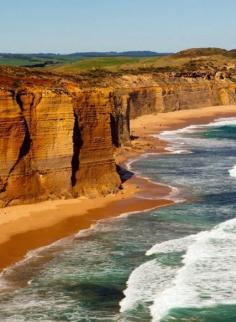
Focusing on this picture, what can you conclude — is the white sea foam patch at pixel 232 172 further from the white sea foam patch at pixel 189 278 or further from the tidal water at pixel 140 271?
the white sea foam patch at pixel 189 278

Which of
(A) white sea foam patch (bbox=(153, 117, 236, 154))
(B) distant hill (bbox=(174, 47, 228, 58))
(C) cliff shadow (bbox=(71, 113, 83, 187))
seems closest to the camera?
(C) cliff shadow (bbox=(71, 113, 83, 187))

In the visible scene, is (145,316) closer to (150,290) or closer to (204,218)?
(150,290)

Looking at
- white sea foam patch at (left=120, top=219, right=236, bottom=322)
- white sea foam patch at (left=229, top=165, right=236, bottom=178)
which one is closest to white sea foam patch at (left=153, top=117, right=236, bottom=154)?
white sea foam patch at (left=229, top=165, right=236, bottom=178)

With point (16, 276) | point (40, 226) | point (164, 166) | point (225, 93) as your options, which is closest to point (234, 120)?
point (225, 93)

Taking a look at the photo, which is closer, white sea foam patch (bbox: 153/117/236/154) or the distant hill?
white sea foam patch (bbox: 153/117/236/154)

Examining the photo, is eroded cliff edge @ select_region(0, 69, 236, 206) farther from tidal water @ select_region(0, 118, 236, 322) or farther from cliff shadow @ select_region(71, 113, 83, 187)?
tidal water @ select_region(0, 118, 236, 322)

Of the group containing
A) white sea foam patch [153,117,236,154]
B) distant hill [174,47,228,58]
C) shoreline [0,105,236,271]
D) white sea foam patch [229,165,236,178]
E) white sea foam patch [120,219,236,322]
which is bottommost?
white sea foam patch [153,117,236,154]
